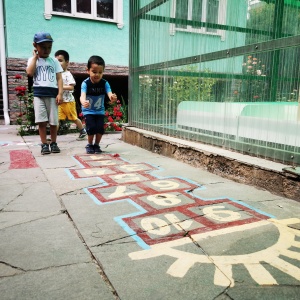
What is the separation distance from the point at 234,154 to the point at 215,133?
45cm

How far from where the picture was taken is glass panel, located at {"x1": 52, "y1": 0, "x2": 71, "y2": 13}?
7.96 m

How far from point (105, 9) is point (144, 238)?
8.30 metres

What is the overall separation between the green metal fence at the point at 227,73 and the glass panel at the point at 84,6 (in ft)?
13.7

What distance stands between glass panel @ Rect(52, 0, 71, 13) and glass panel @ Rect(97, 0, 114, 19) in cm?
82

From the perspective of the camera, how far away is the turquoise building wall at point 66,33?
7633 millimetres

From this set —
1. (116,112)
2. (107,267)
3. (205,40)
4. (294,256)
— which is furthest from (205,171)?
(116,112)

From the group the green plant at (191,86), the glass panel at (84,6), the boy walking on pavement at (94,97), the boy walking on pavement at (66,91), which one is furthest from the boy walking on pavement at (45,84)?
the glass panel at (84,6)

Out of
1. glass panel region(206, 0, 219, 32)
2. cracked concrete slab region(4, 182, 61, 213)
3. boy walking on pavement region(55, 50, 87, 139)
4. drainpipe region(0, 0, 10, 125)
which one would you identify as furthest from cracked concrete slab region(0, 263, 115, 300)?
drainpipe region(0, 0, 10, 125)

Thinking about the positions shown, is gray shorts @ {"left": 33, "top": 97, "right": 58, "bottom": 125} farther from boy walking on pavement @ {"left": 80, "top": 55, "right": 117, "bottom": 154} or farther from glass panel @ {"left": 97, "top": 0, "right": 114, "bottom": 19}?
glass panel @ {"left": 97, "top": 0, "right": 114, "bottom": 19}

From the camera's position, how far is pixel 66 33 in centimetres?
816

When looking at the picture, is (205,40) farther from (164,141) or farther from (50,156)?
(50,156)

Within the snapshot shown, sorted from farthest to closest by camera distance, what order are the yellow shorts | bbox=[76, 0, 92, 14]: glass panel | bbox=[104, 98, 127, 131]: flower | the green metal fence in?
1. bbox=[76, 0, 92, 14]: glass panel
2. bbox=[104, 98, 127, 131]: flower
3. the yellow shorts
4. the green metal fence

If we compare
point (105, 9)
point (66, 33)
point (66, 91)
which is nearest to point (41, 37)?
point (66, 91)

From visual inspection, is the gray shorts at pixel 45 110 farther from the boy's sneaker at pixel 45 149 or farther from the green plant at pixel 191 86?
the green plant at pixel 191 86
